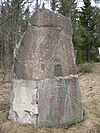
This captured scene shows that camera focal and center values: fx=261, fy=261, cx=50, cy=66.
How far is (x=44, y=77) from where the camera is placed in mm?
4195

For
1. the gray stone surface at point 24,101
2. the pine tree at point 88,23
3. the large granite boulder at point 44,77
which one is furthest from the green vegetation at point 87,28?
the gray stone surface at point 24,101

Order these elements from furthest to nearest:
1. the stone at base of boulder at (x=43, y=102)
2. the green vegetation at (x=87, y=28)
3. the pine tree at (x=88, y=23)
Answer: the pine tree at (x=88, y=23), the green vegetation at (x=87, y=28), the stone at base of boulder at (x=43, y=102)

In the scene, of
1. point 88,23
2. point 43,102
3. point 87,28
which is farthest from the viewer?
point 88,23

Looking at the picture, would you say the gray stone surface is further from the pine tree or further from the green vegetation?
the pine tree

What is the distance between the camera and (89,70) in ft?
44.9

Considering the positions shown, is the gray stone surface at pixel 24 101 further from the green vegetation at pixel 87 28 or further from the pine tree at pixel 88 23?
the pine tree at pixel 88 23

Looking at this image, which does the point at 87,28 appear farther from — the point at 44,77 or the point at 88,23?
the point at 44,77

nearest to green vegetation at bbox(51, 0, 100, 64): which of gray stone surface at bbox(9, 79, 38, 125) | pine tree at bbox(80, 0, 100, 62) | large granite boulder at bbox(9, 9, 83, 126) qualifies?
pine tree at bbox(80, 0, 100, 62)

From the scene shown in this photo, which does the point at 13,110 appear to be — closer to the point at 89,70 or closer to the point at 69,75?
the point at 69,75

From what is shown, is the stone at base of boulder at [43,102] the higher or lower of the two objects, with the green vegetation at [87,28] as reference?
lower

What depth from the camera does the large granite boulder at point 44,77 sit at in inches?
165

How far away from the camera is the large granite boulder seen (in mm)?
4203

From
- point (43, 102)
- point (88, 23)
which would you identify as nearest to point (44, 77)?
point (43, 102)

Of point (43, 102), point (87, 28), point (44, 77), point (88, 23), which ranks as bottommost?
point (43, 102)
